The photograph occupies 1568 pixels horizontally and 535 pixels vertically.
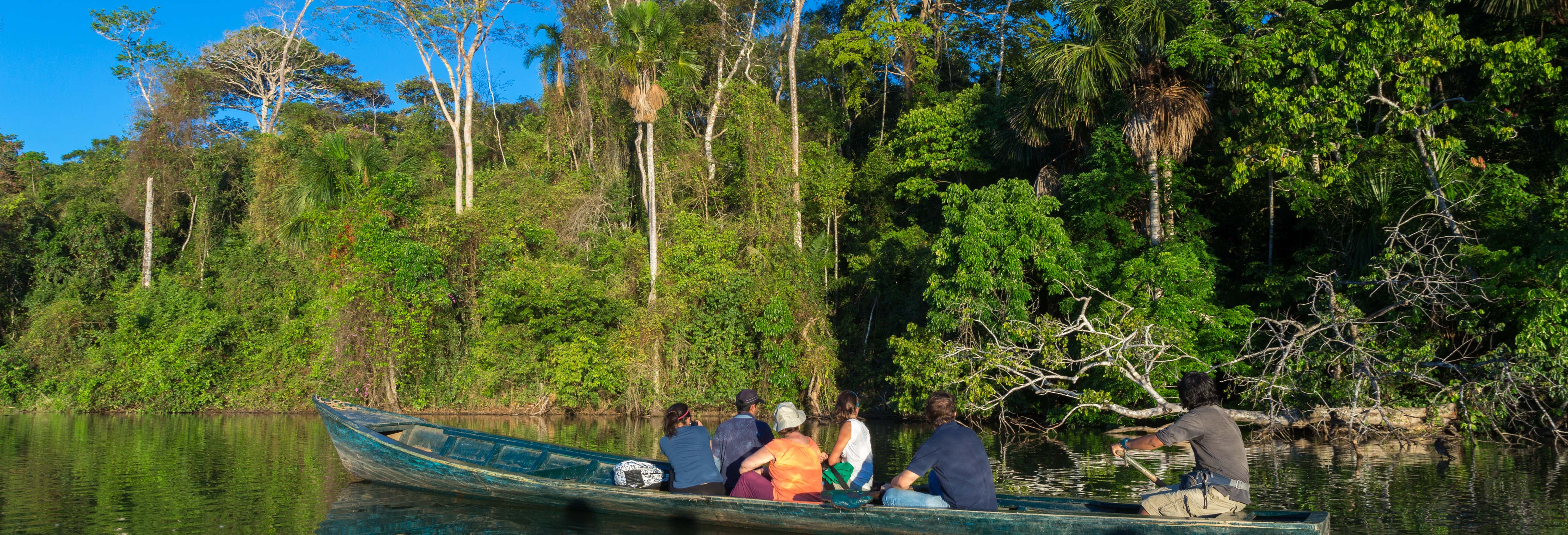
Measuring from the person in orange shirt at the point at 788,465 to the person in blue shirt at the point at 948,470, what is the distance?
754 millimetres

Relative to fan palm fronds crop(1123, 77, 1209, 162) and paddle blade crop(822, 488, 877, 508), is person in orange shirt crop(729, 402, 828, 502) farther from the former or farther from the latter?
fan palm fronds crop(1123, 77, 1209, 162)

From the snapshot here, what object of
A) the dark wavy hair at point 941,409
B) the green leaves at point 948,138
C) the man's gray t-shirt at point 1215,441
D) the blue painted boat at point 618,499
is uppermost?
the green leaves at point 948,138

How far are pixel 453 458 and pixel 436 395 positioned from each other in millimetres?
14949

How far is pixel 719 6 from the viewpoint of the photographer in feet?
95.0

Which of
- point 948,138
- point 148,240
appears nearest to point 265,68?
point 148,240

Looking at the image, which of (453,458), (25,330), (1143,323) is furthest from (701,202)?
(25,330)

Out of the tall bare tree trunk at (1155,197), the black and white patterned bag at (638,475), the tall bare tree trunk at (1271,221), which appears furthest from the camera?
the tall bare tree trunk at (1155,197)

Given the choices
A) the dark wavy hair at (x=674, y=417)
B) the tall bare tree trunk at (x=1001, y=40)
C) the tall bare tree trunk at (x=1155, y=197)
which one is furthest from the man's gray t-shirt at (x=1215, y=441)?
the tall bare tree trunk at (x=1001, y=40)

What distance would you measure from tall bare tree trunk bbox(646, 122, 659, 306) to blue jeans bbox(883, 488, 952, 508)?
16476 mm

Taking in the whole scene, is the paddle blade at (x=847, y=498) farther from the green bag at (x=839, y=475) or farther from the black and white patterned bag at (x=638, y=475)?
the black and white patterned bag at (x=638, y=475)

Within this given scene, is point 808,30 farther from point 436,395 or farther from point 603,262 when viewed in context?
point 436,395

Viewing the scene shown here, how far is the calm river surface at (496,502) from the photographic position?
8.40 m

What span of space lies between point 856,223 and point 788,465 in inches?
835

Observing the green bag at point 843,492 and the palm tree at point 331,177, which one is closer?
the green bag at point 843,492
